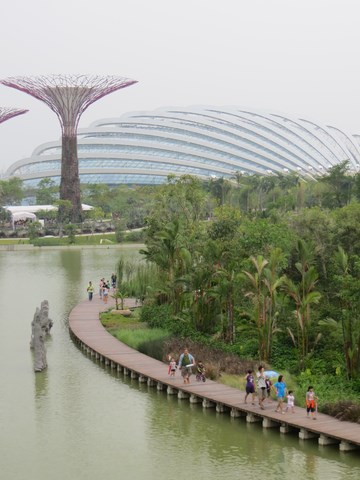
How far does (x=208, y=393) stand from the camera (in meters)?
27.1

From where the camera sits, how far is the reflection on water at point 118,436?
71.3 feet

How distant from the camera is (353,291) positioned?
1102 inches

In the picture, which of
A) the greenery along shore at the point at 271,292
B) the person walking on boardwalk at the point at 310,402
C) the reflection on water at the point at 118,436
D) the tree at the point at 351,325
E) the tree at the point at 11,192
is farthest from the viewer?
the tree at the point at 11,192

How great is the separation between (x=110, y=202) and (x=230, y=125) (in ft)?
132

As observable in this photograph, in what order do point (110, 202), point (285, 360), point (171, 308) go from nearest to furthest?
point (285, 360) < point (171, 308) < point (110, 202)

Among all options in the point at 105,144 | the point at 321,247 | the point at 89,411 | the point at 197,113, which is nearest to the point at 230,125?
the point at 197,113

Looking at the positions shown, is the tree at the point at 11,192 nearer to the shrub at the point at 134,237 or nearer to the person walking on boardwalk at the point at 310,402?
the shrub at the point at 134,237

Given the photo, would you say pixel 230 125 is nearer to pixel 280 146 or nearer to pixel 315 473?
pixel 280 146

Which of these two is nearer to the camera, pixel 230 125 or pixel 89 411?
pixel 89 411

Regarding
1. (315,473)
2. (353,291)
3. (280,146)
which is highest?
(280,146)

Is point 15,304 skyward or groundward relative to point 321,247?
groundward

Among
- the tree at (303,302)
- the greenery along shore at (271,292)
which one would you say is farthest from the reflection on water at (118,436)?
the tree at (303,302)

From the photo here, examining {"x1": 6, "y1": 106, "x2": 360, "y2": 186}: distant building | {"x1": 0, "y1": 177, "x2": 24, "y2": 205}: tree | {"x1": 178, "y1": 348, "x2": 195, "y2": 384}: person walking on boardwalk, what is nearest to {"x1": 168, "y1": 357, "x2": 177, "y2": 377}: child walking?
{"x1": 178, "y1": 348, "x2": 195, "y2": 384}: person walking on boardwalk

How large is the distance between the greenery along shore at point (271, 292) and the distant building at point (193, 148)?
10152cm
